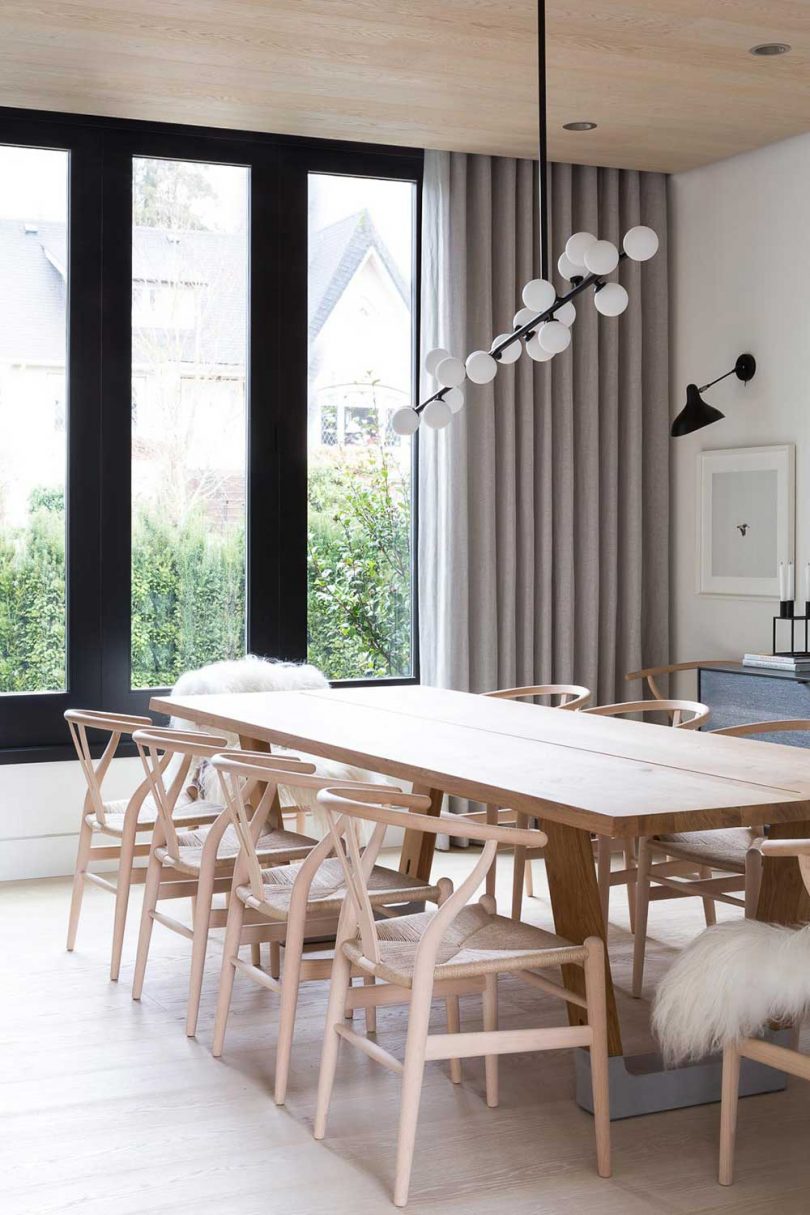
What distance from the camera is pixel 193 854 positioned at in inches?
145

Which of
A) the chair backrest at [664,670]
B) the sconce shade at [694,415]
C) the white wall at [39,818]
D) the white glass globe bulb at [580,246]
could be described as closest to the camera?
the white glass globe bulb at [580,246]

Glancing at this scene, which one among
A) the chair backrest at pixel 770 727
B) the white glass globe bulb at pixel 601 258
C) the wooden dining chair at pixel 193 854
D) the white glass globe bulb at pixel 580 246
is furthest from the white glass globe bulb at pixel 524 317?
the wooden dining chair at pixel 193 854

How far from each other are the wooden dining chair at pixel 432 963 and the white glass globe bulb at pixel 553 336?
136 centimetres

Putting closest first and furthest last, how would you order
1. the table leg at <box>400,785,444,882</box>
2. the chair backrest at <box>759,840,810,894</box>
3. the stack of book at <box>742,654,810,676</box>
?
the chair backrest at <box>759,840,810,894</box> < the table leg at <box>400,785,444,882</box> < the stack of book at <box>742,654,810,676</box>

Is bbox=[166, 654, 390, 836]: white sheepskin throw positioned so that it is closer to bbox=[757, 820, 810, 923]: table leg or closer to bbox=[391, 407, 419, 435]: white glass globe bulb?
bbox=[391, 407, 419, 435]: white glass globe bulb

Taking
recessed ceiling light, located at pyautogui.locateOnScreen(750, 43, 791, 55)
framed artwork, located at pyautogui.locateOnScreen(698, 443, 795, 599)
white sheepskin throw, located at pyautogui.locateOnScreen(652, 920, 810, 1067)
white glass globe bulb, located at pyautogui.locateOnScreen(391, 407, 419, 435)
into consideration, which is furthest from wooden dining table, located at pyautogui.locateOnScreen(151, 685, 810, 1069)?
recessed ceiling light, located at pyautogui.locateOnScreen(750, 43, 791, 55)

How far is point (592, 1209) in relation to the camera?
2607mm

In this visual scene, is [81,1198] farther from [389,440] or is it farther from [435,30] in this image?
[389,440]

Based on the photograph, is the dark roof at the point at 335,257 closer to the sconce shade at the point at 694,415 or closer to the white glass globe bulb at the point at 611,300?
the sconce shade at the point at 694,415

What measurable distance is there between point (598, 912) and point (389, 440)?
128 inches

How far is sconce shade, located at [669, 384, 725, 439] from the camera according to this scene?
18.3 ft

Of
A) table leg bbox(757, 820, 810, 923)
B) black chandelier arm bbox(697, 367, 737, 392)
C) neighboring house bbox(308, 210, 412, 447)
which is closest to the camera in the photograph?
table leg bbox(757, 820, 810, 923)

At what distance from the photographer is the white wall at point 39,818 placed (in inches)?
208

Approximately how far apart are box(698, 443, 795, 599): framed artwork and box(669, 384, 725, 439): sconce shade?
0.24 m
